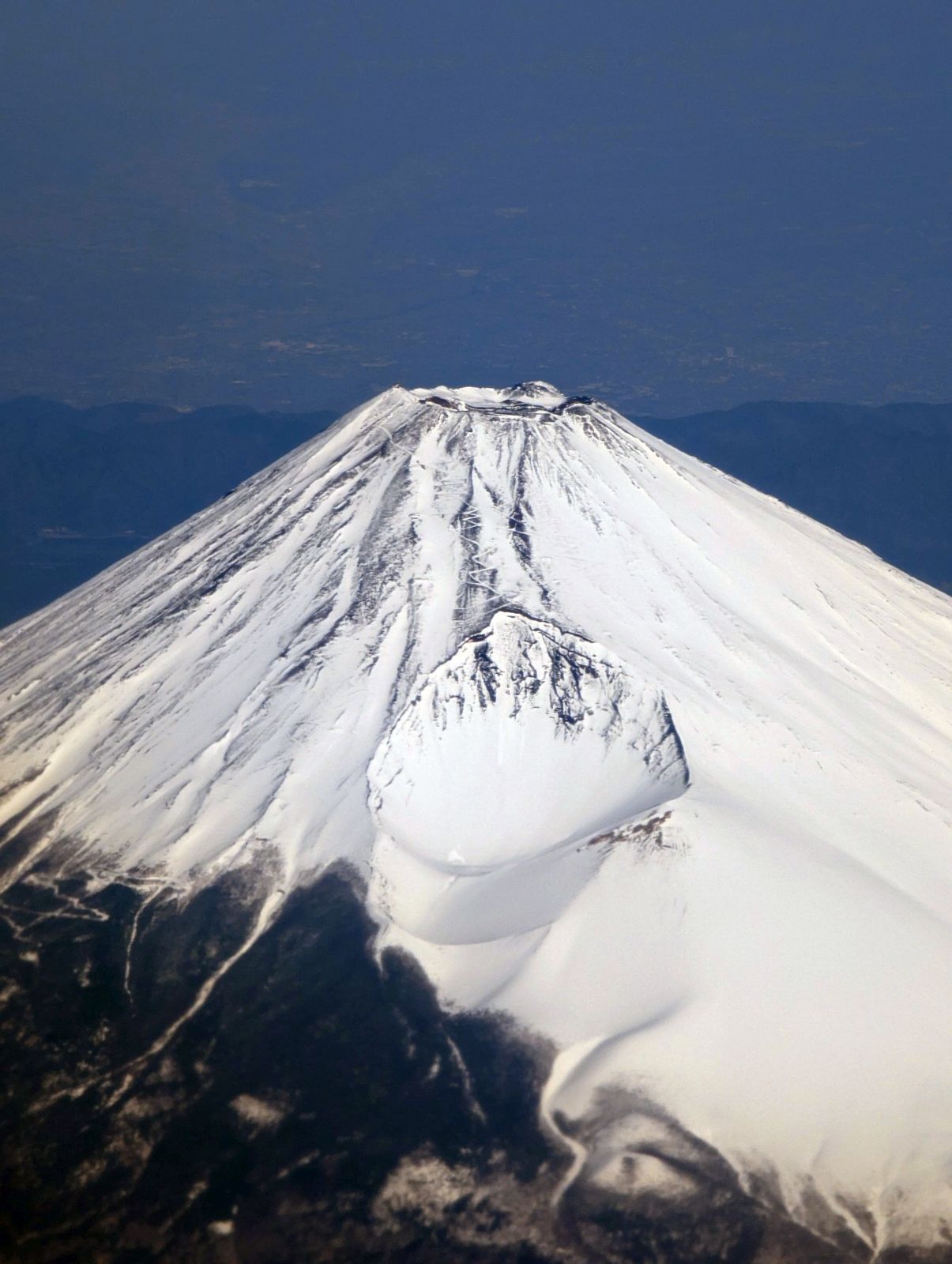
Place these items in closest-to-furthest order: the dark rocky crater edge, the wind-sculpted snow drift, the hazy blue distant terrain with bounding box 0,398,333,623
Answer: the dark rocky crater edge → the wind-sculpted snow drift → the hazy blue distant terrain with bounding box 0,398,333,623

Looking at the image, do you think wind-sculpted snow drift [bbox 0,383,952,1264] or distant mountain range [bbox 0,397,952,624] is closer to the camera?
wind-sculpted snow drift [bbox 0,383,952,1264]

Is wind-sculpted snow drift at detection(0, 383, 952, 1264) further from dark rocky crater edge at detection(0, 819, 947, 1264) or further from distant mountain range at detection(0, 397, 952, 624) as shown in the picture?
distant mountain range at detection(0, 397, 952, 624)

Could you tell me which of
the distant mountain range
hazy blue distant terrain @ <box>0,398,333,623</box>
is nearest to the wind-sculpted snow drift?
hazy blue distant terrain @ <box>0,398,333,623</box>

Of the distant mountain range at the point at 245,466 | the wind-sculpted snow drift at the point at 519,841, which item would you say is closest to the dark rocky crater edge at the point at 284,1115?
the wind-sculpted snow drift at the point at 519,841

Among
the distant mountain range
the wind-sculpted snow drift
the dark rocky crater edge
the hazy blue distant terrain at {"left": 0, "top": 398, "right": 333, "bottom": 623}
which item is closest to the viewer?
the dark rocky crater edge

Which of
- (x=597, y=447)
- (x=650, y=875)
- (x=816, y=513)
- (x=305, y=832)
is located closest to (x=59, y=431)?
(x=816, y=513)

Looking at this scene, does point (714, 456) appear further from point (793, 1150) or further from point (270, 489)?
point (793, 1150)

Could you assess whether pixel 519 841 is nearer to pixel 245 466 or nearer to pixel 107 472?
pixel 245 466

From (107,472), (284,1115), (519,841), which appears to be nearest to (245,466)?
(107,472)
